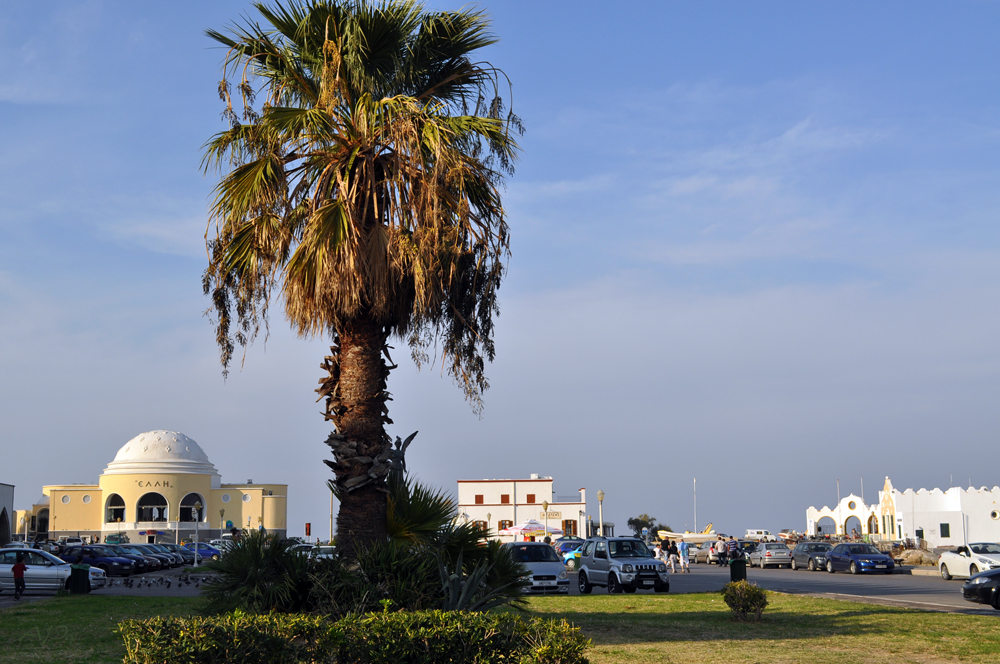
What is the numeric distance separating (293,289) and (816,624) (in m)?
10.7

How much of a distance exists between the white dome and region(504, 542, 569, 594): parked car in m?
75.0

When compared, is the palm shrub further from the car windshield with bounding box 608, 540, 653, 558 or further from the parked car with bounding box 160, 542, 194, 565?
the parked car with bounding box 160, 542, 194, 565

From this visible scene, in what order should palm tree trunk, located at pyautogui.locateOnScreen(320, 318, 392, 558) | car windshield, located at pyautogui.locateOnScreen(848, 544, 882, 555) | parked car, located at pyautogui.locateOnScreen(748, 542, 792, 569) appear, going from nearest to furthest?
palm tree trunk, located at pyautogui.locateOnScreen(320, 318, 392, 558) → car windshield, located at pyautogui.locateOnScreen(848, 544, 882, 555) → parked car, located at pyautogui.locateOnScreen(748, 542, 792, 569)

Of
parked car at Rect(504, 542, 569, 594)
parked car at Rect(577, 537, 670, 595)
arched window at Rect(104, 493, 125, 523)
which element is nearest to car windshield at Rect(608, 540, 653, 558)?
parked car at Rect(577, 537, 670, 595)

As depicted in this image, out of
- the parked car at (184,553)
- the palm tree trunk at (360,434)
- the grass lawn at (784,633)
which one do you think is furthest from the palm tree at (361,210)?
the parked car at (184,553)

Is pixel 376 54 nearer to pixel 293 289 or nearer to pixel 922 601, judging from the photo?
pixel 293 289

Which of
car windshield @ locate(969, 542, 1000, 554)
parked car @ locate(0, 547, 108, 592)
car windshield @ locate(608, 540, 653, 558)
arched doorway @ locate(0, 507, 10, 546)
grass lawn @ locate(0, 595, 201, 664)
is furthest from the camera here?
arched doorway @ locate(0, 507, 10, 546)

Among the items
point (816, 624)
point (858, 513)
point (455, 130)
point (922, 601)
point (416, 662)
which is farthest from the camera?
point (858, 513)

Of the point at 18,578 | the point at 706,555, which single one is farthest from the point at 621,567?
the point at 706,555

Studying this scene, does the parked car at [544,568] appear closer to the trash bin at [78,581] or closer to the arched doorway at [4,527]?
the trash bin at [78,581]

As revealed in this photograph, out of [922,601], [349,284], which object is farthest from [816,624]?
[349,284]

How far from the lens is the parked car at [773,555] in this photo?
44156mm

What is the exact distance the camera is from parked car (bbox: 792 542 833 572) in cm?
4041

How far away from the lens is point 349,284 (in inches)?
460
